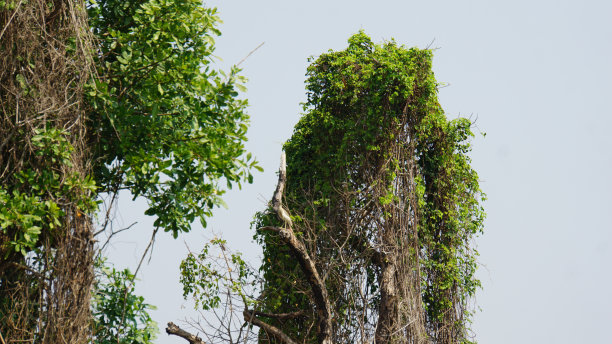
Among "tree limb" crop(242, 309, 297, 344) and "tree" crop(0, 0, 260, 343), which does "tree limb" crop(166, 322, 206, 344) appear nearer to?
"tree limb" crop(242, 309, 297, 344)

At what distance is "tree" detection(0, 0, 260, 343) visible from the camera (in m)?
7.65

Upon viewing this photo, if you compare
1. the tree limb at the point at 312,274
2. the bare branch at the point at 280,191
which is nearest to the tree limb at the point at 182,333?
the tree limb at the point at 312,274

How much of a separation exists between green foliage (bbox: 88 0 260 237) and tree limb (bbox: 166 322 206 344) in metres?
3.31

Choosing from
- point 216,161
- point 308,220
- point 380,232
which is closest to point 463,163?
point 380,232

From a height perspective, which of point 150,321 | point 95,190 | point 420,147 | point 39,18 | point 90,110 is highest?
point 420,147

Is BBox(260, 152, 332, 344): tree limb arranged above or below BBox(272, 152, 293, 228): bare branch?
below

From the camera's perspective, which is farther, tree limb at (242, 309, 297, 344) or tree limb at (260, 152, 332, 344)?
tree limb at (242, 309, 297, 344)

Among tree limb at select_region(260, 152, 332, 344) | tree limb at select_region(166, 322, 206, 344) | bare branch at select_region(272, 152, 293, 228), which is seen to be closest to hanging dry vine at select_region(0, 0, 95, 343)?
bare branch at select_region(272, 152, 293, 228)

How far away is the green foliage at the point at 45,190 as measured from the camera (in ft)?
24.3

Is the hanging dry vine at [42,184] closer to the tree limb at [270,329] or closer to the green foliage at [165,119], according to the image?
the green foliage at [165,119]

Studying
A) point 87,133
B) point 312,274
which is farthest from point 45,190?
point 312,274

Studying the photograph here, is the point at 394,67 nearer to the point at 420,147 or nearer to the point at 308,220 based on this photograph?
the point at 420,147

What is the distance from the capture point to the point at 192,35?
28.4ft

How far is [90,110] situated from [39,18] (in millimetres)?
1110
